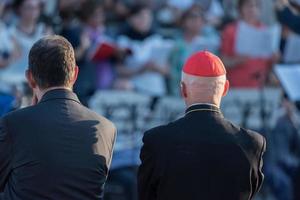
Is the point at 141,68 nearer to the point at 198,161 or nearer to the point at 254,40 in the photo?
the point at 254,40

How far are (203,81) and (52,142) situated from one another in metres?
0.87

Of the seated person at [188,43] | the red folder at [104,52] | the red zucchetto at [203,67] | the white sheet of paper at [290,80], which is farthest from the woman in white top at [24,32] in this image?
the red zucchetto at [203,67]

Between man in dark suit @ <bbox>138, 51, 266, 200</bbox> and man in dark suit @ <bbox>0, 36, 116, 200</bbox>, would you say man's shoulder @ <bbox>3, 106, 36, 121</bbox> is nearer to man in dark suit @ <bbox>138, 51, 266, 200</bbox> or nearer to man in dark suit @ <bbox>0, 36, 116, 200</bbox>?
man in dark suit @ <bbox>0, 36, 116, 200</bbox>

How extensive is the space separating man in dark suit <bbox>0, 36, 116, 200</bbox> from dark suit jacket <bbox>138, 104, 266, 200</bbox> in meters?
0.27

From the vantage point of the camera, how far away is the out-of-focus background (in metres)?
9.48

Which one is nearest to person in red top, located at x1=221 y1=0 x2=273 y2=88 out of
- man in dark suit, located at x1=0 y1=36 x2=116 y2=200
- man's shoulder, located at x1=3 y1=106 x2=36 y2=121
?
man in dark suit, located at x1=0 y1=36 x2=116 y2=200

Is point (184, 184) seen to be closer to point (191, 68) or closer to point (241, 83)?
point (191, 68)

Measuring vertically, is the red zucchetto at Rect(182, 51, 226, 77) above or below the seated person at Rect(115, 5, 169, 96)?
above

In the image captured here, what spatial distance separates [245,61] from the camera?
10672mm

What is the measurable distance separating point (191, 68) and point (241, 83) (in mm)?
5989

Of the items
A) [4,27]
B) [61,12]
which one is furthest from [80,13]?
[4,27]

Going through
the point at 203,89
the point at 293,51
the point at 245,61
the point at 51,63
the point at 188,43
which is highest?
the point at 51,63

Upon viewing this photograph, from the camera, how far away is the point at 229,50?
10680 mm

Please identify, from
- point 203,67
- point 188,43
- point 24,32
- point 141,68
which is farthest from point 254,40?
point 203,67
